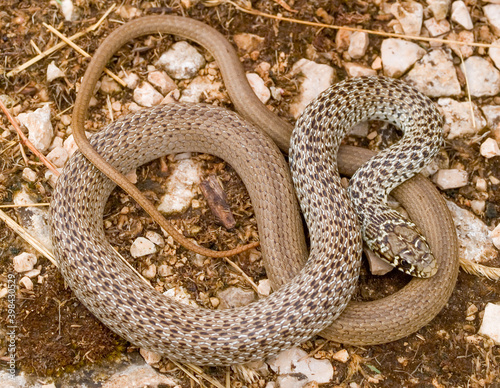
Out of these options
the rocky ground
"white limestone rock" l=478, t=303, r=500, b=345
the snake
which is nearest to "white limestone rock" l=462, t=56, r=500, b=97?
the rocky ground

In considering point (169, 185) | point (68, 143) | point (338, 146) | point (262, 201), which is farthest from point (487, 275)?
point (68, 143)

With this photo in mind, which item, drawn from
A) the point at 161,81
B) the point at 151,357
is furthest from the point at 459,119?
the point at 151,357

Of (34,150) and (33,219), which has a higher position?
(34,150)

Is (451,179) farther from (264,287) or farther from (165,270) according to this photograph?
(165,270)

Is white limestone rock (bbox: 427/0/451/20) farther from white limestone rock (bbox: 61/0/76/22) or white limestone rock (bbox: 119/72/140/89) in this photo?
white limestone rock (bbox: 61/0/76/22)

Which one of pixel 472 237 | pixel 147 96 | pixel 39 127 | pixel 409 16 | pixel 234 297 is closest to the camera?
pixel 234 297

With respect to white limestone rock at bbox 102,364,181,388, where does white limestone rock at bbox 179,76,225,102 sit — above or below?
above

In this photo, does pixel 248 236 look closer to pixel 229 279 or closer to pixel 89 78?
pixel 229 279
